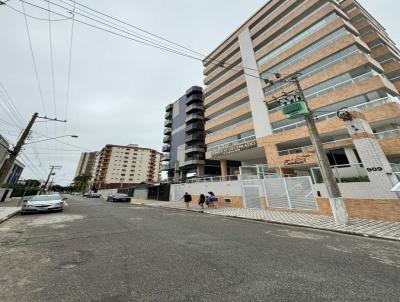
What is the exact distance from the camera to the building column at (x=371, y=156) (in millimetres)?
9469

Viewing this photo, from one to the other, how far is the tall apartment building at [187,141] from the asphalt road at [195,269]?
3574cm

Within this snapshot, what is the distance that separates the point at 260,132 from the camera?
2400 cm

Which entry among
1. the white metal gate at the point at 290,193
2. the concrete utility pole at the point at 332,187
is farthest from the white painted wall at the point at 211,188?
the concrete utility pole at the point at 332,187

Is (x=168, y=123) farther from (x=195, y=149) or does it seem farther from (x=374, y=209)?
(x=374, y=209)

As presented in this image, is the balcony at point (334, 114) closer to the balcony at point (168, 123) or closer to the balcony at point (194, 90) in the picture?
the balcony at point (194, 90)

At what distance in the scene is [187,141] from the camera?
4444 centimetres

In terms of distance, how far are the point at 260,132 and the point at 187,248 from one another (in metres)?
21.4

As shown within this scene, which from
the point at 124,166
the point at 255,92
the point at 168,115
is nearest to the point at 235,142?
the point at 255,92

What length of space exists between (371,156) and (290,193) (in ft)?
17.4

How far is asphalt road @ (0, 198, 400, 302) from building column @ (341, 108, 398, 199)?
4.86 m

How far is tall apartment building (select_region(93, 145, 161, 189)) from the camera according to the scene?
8850 cm

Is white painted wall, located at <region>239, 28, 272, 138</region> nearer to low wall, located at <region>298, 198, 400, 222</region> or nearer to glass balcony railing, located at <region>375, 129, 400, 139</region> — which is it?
glass balcony railing, located at <region>375, 129, 400, 139</region>

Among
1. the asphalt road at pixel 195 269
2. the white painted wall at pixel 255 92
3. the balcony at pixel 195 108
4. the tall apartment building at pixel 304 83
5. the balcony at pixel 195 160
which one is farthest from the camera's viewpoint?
the balcony at pixel 195 108

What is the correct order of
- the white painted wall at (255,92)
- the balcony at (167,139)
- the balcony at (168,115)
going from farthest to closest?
1. the balcony at (168,115)
2. the balcony at (167,139)
3. the white painted wall at (255,92)
